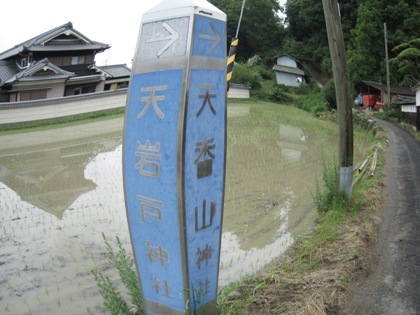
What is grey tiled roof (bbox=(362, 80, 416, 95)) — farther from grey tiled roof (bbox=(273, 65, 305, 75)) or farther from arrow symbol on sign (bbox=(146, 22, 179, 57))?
arrow symbol on sign (bbox=(146, 22, 179, 57))

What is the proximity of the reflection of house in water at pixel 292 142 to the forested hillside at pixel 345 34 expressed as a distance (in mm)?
8585

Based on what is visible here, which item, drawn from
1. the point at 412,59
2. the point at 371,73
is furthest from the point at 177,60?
the point at 371,73

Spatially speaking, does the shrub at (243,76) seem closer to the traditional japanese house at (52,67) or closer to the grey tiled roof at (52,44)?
the traditional japanese house at (52,67)

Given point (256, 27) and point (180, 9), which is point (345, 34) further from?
point (180, 9)

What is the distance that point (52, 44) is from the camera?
26047mm

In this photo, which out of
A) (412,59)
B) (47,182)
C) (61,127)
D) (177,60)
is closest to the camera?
(177,60)

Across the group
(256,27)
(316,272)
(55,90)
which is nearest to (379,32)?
(256,27)

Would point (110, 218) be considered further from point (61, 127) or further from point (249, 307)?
point (61, 127)

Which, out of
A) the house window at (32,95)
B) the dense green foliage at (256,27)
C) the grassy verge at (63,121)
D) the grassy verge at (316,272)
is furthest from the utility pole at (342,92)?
the dense green foliage at (256,27)

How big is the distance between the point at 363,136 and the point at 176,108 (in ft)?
55.0

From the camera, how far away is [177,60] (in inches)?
98.4

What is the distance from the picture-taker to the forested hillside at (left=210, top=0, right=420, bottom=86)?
28562 mm

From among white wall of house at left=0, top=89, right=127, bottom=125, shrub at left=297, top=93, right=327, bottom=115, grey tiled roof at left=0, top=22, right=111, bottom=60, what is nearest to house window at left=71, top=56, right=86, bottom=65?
grey tiled roof at left=0, top=22, right=111, bottom=60

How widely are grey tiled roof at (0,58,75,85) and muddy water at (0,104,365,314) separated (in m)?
8.55
